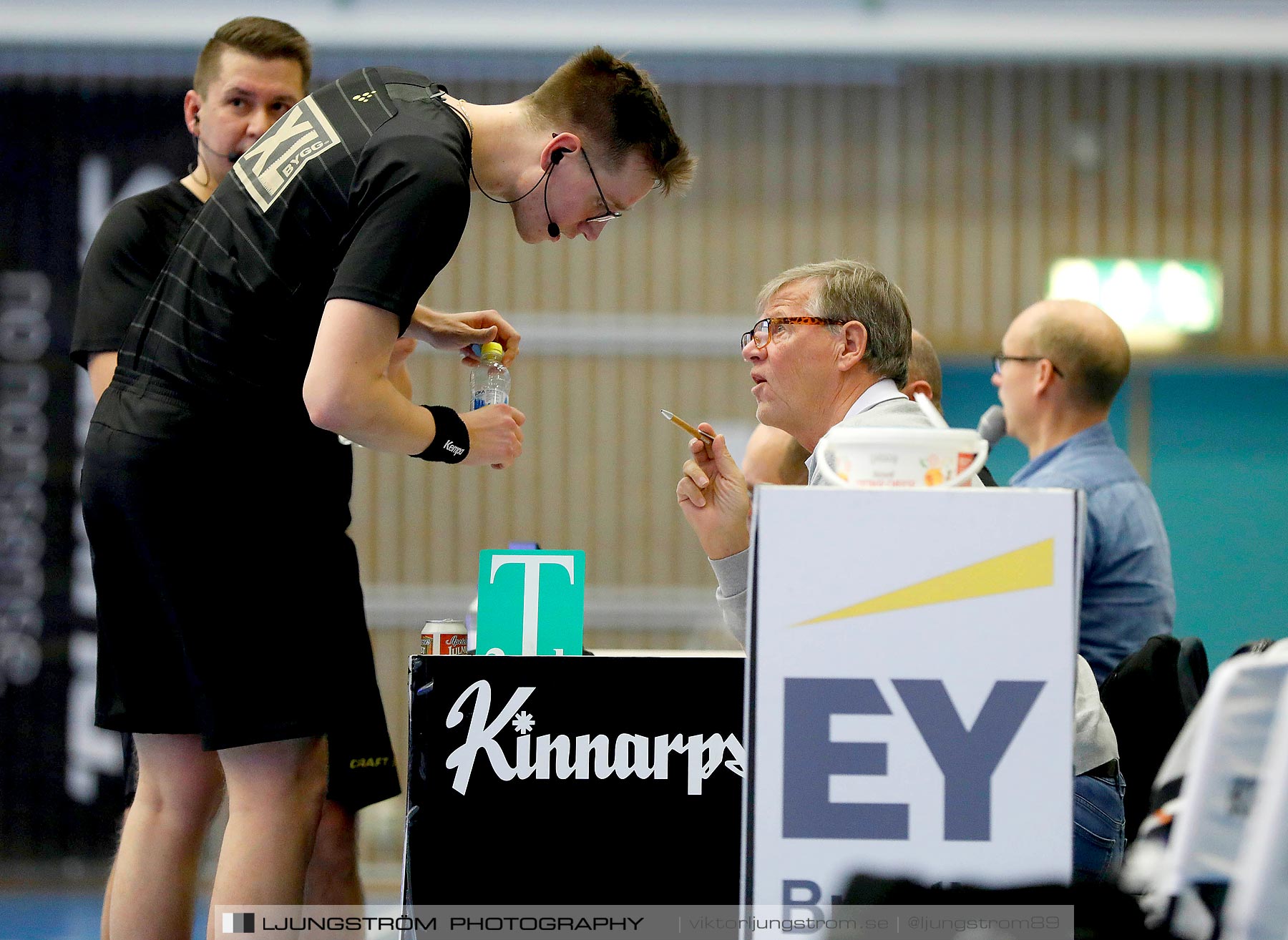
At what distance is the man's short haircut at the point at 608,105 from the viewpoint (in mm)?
1859

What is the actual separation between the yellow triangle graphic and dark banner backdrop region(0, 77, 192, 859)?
4356 millimetres

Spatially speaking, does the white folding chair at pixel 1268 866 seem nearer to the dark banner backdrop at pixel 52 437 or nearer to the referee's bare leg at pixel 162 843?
the referee's bare leg at pixel 162 843

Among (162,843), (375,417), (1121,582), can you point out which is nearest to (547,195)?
(375,417)

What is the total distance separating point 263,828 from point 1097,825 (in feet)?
4.12

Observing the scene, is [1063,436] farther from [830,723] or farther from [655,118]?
[830,723]

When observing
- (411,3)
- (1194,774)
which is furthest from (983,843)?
(411,3)

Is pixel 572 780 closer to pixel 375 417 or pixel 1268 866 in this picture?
pixel 375 417

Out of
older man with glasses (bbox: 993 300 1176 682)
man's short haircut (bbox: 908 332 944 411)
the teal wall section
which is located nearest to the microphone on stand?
older man with glasses (bbox: 993 300 1176 682)

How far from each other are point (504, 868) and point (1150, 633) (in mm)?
1631

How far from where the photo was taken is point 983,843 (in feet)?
4.61

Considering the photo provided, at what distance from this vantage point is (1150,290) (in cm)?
529

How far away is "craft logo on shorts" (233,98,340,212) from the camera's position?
1.79m

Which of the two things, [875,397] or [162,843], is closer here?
[162,843]

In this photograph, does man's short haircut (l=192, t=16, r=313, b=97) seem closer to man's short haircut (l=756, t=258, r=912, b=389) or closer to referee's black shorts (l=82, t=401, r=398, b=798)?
referee's black shorts (l=82, t=401, r=398, b=798)
